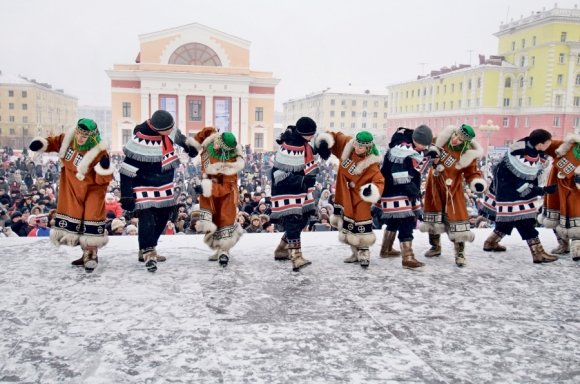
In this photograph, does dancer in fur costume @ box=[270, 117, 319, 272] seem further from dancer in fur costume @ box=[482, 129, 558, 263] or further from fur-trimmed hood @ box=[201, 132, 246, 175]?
dancer in fur costume @ box=[482, 129, 558, 263]

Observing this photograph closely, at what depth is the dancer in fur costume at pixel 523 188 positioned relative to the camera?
506 cm

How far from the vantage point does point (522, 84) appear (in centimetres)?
4244

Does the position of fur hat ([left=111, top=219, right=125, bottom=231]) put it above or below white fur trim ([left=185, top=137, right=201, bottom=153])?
below

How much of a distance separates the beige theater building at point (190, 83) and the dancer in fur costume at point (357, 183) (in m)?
32.9

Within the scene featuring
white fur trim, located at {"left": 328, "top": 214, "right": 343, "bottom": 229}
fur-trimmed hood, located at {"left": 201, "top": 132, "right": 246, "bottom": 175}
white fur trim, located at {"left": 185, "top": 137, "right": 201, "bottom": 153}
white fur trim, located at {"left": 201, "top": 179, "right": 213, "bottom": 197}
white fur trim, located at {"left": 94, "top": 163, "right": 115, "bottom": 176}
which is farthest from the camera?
white fur trim, located at {"left": 328, "top": 214, "right": 343, "bottom": 229}

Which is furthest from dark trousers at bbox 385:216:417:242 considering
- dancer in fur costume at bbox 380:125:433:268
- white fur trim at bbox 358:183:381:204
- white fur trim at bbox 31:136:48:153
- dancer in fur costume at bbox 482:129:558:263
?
white fur trim at bbox 31:136:48:153

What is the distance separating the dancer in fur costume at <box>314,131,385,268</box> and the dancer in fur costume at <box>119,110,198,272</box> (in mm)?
1511

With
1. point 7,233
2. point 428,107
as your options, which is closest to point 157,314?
point 7,233

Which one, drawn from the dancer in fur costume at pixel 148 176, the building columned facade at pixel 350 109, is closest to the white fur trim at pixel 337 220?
the dancer in fur costume at pixel 148 176

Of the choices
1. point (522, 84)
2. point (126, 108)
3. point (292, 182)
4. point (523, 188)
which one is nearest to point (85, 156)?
point (292, 182)

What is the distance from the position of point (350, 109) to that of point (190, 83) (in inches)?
1238

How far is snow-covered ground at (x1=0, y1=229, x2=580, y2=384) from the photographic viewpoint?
269 cm

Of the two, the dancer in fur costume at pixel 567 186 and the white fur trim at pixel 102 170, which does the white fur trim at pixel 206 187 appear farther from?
the dancer in fur costume at pixel 567 186

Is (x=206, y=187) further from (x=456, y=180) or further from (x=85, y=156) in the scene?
(x=456, y=180)
